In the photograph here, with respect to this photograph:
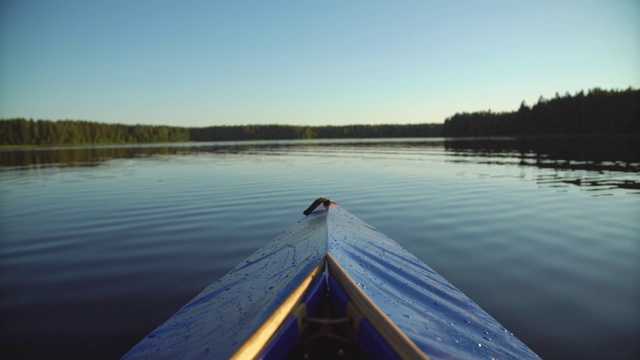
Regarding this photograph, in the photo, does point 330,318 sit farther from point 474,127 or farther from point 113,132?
point 113,132

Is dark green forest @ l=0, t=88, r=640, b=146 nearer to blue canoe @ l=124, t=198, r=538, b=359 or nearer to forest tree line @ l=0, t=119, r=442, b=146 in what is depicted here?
forest tree line @ l=0, t=119, r=442, b=146

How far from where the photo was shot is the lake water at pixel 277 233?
194 inches

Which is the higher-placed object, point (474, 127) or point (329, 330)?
point (474, 127)

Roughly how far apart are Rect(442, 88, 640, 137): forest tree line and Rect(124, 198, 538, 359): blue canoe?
387 ft

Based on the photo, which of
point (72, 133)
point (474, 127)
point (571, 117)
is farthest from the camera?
point (72, 133)

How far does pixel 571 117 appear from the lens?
10581cm

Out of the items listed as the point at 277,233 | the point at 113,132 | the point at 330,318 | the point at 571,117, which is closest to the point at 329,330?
the point at 330,318

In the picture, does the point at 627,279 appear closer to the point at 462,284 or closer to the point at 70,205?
the point at 462,284

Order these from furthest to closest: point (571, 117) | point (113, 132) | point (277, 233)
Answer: point (113, 132) < point (571, 117) < point (277, 233)

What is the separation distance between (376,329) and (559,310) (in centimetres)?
435

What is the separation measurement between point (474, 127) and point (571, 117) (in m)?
35.7

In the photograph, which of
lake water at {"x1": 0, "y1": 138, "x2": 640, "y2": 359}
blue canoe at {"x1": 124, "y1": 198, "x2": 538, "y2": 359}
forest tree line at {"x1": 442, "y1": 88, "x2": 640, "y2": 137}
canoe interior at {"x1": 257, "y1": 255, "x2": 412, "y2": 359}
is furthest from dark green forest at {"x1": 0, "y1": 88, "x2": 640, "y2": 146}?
canoe interior at {"x1": 257, "y1": 255, "x2": 412, "y2": 359}

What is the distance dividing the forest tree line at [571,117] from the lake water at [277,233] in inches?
4087

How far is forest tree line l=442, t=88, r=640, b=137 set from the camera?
92.9 m
